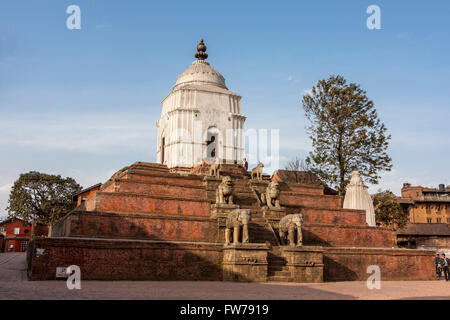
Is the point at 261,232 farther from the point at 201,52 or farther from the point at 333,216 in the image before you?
the point at 201,52

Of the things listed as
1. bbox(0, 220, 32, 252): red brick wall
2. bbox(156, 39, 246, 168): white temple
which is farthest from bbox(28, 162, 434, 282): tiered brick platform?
bbox(0, 220, 32, 252): red brick wall

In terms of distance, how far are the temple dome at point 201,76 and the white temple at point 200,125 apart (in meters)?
0.08

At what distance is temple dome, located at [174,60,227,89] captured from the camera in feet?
113

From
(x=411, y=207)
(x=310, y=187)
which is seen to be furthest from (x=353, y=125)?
(x=411, y=207)

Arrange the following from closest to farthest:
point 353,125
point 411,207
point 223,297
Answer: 1. point 223,297
2. point 353,125
3. point 411,207

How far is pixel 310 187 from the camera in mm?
27422

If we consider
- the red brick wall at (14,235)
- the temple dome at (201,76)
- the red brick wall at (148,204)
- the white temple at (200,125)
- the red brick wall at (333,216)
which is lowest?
the red brick wall at (14,235)

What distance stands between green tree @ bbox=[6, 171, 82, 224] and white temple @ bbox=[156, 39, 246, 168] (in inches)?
959

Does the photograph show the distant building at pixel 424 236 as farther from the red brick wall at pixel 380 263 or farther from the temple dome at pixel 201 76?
the red brick wall at pixel 380 263

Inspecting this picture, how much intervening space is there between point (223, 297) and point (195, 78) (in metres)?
26.0

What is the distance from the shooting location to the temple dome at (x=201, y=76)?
113 feet

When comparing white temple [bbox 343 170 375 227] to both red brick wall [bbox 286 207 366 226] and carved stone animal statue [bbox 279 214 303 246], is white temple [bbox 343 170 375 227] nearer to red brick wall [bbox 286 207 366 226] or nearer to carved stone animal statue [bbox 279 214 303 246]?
red brick wall [bbox 286 207 366 226]

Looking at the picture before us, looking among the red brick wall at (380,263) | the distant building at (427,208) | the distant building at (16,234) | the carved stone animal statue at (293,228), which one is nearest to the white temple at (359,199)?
the red brick wall at (380,263)
